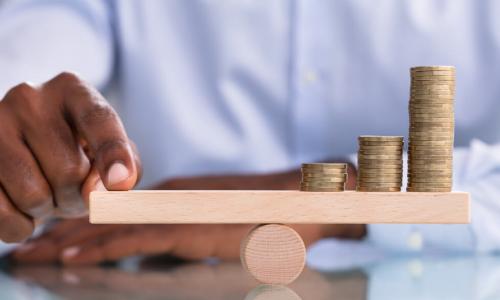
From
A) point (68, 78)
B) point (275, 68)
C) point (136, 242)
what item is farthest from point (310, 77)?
point (68, 78)

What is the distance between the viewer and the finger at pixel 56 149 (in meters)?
0.95

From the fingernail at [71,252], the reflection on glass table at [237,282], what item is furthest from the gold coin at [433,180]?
the fingernail at [71,252]

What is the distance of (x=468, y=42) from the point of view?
5.17 ft

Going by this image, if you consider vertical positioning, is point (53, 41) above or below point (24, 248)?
above

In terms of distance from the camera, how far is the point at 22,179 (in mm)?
940

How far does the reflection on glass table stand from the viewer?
34.0 inches

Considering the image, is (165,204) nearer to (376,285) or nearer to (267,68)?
(376,285)

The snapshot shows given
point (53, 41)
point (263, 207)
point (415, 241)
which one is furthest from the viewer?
point (53, 41)

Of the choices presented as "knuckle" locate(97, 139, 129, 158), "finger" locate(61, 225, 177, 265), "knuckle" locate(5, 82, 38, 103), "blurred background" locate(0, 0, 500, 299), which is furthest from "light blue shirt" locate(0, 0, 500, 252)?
"knuckle" locate(97, 139, 129, 158)

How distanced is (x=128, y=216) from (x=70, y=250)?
38cm

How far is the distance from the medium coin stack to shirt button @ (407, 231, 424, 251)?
0.50 meters

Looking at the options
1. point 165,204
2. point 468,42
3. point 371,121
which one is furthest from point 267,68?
point 165,204

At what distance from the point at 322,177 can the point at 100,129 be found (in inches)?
9.4

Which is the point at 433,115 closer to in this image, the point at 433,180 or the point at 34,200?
the point at 433,180
